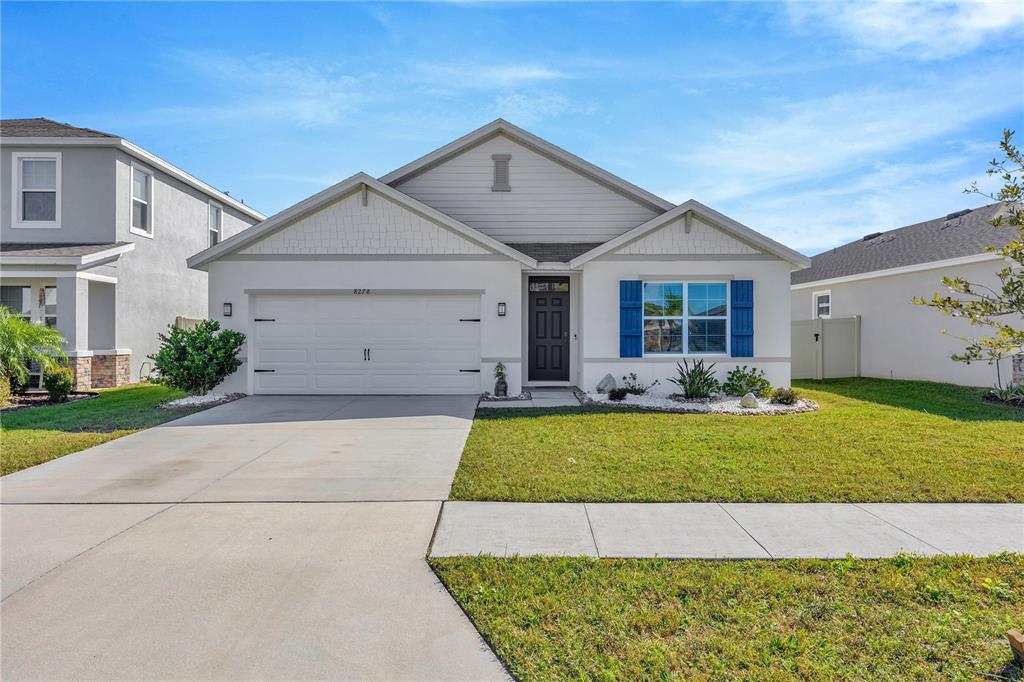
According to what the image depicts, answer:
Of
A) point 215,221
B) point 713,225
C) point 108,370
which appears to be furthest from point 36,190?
point 713,225

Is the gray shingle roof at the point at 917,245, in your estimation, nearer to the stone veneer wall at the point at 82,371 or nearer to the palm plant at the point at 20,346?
the palm plant at the point at 20,346

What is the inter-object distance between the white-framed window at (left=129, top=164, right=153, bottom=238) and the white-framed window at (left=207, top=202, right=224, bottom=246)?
3123 mm

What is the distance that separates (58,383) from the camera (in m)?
12.3

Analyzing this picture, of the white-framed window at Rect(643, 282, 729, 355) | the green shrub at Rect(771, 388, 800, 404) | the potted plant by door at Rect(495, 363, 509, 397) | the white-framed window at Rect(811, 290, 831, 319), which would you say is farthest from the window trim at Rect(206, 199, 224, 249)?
the white-framed window at Rect(811, 290, 831, 319)

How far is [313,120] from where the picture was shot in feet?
41.9

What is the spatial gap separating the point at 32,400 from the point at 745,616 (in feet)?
48.8

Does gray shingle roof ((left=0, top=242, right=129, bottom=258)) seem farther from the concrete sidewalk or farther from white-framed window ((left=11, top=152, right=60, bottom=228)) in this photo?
the concrete sidewalk

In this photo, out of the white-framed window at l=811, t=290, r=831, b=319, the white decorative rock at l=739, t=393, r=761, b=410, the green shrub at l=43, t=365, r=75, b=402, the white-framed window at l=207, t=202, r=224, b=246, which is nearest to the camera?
the white decorative rock at l=739, t=393, r=761, b=410

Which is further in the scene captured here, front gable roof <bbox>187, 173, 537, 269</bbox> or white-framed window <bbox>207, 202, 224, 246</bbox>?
white-framed window <bbox>207, 202, 224, 246</bbox>

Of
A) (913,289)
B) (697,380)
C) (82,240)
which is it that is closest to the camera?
(697,380)

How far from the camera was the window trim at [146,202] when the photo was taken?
15477 mm

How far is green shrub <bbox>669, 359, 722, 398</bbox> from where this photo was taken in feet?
38.8

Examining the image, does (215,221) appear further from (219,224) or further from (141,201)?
(141,201)

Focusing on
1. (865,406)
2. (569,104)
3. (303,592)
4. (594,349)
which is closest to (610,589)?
(303,592)
